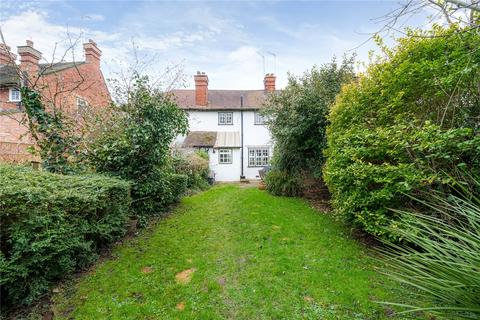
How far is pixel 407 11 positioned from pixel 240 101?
61.7 ft

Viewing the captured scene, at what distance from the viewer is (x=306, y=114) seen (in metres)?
10.5

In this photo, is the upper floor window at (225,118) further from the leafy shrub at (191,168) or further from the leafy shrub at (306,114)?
the leafy shrub at (306,114)

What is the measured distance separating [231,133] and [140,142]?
13.9m

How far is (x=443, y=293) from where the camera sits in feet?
4.93

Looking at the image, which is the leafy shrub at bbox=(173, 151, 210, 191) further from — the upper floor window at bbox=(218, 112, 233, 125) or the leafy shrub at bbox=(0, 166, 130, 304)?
the leafy shrub at bbox=(0, 166, 130, 304)

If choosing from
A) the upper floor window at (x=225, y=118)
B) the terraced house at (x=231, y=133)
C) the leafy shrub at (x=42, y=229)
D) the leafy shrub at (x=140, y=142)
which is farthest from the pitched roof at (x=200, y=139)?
the leafy shrub at (x=42, y=229)

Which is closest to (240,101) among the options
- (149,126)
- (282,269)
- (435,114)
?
(149,126)

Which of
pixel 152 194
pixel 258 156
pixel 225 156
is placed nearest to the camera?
pixel 152 194

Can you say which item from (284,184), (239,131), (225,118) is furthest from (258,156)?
(284,184)

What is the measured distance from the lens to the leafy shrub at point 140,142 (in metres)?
7.06

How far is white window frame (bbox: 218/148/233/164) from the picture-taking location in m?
19.7

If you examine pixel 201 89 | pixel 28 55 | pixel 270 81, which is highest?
pixel 270 81

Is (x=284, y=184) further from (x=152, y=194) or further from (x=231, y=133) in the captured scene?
(x=231, y=133)

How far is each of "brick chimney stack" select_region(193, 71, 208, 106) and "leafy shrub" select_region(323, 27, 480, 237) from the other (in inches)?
596
